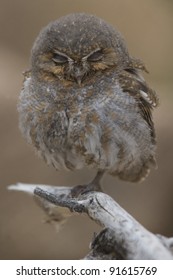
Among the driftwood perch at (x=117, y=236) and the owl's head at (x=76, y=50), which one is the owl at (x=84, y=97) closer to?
the owl's head at (x=76, y=50)

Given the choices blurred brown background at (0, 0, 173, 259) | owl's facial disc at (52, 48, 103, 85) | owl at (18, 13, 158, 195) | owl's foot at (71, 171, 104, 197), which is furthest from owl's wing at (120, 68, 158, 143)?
blurred brown background at (0, 0, 173, 259)

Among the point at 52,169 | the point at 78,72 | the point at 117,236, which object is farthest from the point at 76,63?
the point at 52,169

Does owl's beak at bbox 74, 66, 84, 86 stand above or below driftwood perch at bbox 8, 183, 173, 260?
above

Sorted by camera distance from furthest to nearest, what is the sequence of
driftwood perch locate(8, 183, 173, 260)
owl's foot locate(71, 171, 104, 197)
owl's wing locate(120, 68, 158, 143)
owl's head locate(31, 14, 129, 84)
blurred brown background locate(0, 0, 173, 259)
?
blurred brown background locate(0, 0, 173, 259) < owl's foot locate(71, 171, 104, 197) < owl's wing locate(120, 68, 158, 143) < owl's head locate(31, 14, 129, 84) < driftwood perch locate(8, 183, 173, 260)

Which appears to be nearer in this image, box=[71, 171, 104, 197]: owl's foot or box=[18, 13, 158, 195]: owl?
box=[18, 13, 158, 195]: owl

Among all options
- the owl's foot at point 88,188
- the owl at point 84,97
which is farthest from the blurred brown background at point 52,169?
the owl at point 84,97

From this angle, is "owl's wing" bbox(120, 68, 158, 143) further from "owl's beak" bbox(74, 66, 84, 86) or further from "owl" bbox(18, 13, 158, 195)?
"owl's beak" bbox(74, 66, 84, 86)
